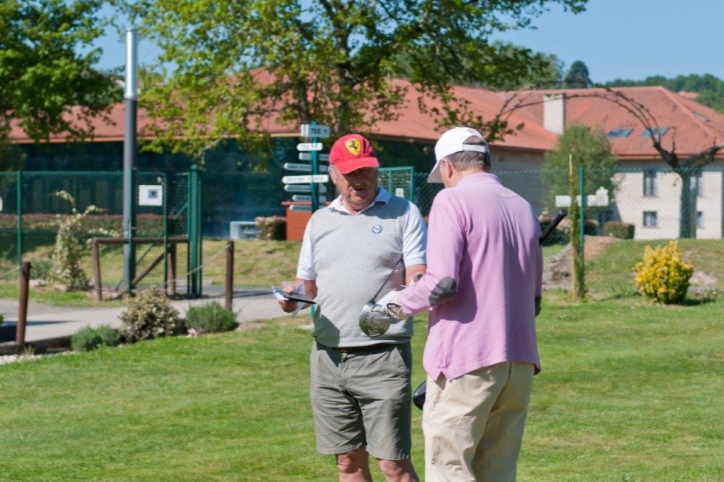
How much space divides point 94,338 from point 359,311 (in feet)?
28.3

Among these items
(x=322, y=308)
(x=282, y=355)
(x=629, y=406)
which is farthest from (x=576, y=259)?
(x=322, y=308)

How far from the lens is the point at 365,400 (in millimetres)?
5301

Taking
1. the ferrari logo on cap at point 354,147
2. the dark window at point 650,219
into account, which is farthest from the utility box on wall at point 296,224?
the ferrari logo on cap at point 354,147

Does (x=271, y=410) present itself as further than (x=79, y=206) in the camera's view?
No

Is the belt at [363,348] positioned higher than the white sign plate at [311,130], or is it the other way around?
the white sign plate at [311,130]

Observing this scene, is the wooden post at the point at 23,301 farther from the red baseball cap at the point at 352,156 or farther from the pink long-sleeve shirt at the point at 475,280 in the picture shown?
the pink long-sleeve shirt at the point at 475,280

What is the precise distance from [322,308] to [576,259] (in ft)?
43.1

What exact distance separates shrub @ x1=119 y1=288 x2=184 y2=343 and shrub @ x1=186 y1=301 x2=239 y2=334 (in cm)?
33

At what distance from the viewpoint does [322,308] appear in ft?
17.7

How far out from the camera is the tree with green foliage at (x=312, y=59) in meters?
26.5

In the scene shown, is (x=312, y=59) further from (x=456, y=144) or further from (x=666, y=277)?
(x=456, y=144)

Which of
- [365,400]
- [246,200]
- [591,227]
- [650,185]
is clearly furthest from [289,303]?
[650,185]

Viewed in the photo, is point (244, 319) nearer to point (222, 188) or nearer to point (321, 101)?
point (321, 101)

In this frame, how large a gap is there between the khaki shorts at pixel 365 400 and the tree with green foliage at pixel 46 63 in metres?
28.6
